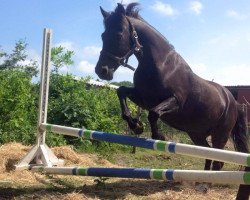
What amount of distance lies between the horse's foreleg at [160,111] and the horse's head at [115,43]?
60 cm

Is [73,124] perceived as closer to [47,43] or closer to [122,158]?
[122,158]

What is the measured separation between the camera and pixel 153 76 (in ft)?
15.5

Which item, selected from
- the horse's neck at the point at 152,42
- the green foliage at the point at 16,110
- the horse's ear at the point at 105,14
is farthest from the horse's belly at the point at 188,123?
the green foliage at the point at 16,110

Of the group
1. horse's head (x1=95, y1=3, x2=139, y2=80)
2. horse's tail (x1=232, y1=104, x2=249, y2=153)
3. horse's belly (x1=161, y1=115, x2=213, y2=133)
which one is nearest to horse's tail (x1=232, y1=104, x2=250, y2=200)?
horse's tail (x1=232, y1=104, x2=249, y2=153)

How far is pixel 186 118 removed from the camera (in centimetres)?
529

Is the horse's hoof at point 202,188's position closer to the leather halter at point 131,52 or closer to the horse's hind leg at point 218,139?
the horse's hind leg at point 218,139

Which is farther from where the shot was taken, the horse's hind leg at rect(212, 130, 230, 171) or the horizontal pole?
the horse's hind leg at rect(212, 130, 230, 171)

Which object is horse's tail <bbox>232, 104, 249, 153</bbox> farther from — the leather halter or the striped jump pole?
the striped jump pole

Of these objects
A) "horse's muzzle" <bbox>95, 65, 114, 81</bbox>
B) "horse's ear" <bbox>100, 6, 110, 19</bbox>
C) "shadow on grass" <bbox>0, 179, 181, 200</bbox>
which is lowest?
"shadow on grass" <bbox>0, 179, 181, 200</bbox>

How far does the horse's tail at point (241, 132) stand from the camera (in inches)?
270

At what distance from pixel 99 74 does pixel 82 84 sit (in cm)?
750

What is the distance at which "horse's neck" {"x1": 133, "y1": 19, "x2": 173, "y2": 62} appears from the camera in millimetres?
4880

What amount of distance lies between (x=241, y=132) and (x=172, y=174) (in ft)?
11.2

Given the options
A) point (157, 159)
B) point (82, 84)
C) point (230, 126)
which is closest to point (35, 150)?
point (230, 126)
